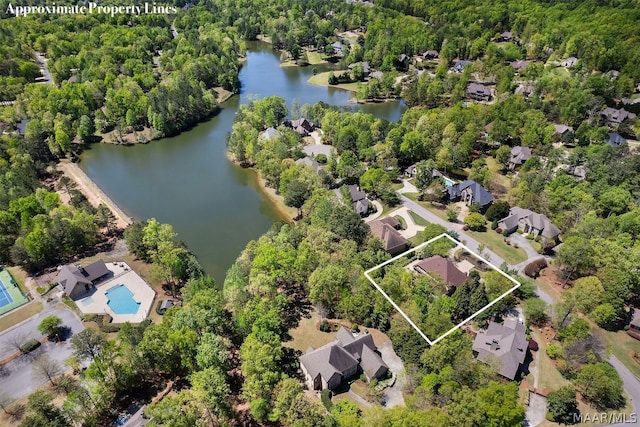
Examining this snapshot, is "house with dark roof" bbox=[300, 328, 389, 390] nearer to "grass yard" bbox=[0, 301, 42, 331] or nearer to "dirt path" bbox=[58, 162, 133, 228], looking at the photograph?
"grass yard" bbox=[0, 301, 42, 331]

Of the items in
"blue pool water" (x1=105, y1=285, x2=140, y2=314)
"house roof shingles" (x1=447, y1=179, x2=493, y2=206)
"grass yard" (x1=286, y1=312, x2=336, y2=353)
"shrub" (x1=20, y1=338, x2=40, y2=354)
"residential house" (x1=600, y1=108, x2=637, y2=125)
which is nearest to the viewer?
"shrub" (x1=20, y1=338, x2=40, y2=354)

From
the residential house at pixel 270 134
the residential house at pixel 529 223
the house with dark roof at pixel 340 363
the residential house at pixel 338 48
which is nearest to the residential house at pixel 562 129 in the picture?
the residential house at pixel 529 223

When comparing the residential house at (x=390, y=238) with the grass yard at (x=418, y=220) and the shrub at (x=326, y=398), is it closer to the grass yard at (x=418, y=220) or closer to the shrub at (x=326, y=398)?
the grass yard at (x=418, y=220)

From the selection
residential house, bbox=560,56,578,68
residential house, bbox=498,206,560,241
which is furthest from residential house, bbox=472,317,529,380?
residential house, bbox=560,56,578,68

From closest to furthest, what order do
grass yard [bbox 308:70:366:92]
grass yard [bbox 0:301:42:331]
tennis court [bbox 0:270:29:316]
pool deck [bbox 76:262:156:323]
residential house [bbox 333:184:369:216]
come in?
grass yard [bbox 0:301:42:331]
pool deck [bbox 76:262:156:323]
tennis court [bbox 0:270:29:316]
residential house [bbox 333:184:369:216]
grass yard [bbox 308:70:366:92]

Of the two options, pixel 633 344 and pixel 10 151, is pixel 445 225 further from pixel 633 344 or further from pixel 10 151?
pixel 10 151
